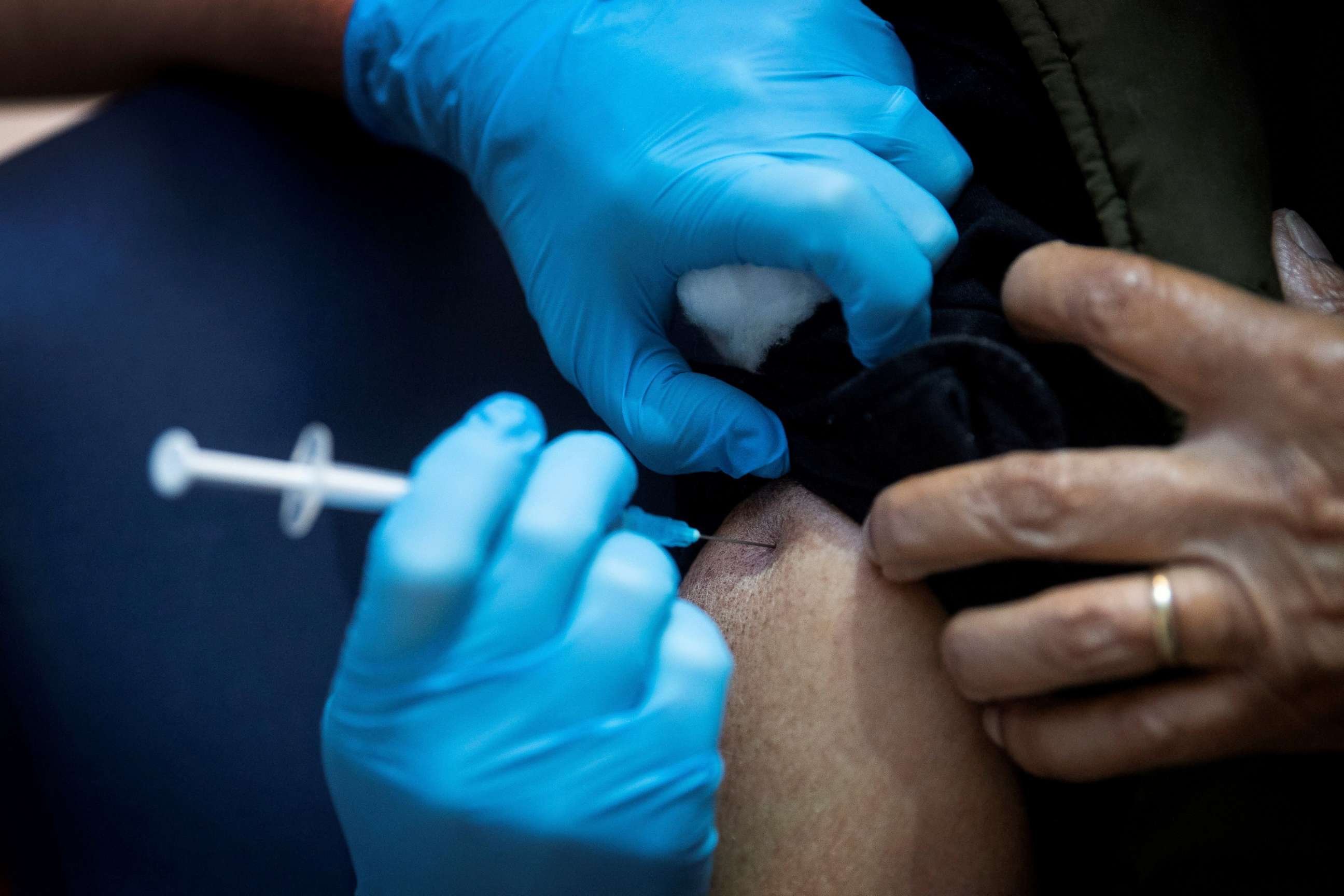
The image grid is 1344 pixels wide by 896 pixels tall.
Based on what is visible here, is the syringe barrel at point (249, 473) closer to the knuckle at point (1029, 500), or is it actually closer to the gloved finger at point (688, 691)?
the gloved finger at point (688, 691)

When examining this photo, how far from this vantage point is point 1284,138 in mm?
995

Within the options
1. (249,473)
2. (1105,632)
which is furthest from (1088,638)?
(249,473)

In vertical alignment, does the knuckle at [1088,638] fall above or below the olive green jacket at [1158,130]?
below

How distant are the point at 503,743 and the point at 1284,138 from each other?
1097 millimetres

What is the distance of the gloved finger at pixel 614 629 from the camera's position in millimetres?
643

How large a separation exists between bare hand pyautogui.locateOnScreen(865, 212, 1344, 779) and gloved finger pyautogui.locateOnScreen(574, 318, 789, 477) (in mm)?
212

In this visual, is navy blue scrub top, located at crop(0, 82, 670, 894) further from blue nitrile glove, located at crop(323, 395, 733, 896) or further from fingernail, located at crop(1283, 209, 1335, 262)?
fingernail, located at crop(1283, 209, 1335, 262)

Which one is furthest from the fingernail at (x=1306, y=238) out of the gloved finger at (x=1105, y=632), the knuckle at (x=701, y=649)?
the knuckle at (x=701, y=649)

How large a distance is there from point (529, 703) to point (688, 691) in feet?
0.41

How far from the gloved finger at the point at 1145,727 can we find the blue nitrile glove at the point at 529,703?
0.85 feet

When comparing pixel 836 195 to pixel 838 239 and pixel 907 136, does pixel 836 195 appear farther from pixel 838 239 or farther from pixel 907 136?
pixel 907 136

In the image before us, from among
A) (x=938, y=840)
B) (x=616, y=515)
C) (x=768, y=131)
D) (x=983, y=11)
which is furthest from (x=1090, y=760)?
(x=983, y=11)

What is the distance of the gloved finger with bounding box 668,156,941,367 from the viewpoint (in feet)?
2.37

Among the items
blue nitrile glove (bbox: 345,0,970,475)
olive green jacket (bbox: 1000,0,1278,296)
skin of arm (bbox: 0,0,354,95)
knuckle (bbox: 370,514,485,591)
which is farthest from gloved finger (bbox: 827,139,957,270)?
skin of arm (bbox: 0,0,354,95)
